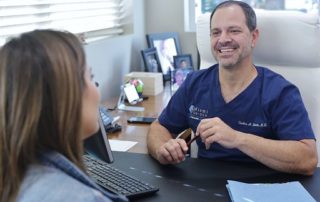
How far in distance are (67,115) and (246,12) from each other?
1.20 metres

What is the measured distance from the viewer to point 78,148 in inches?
35.4

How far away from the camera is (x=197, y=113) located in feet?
6.10

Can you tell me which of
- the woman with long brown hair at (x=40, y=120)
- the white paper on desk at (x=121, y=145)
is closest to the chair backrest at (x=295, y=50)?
the white paper on desk at (x=121, y=145)

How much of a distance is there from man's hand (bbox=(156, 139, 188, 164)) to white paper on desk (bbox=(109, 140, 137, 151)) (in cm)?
27

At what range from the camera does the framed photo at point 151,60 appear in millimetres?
2934

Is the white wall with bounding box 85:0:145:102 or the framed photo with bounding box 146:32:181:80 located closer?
the white wall with bounding box 85:0:145:102

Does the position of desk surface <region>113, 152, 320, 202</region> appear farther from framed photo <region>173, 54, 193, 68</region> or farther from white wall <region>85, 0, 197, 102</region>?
framed photo <region>173, 54, 193, 68</region>

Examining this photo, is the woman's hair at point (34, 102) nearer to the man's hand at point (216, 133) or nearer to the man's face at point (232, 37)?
the man's hand at point (216, 133)

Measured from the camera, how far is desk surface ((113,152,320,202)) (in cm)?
130

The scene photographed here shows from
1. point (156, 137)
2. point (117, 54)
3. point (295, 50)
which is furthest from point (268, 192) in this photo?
point (117, 54)

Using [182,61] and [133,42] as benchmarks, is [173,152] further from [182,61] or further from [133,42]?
[133,42]

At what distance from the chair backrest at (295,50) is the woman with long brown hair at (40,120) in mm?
1262

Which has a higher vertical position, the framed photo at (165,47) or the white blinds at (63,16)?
the white blinds at (63,16)

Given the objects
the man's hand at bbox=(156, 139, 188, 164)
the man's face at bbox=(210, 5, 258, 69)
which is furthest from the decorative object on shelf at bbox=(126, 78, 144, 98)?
the man's hand at bbox=(156, 139, 188, 164)
